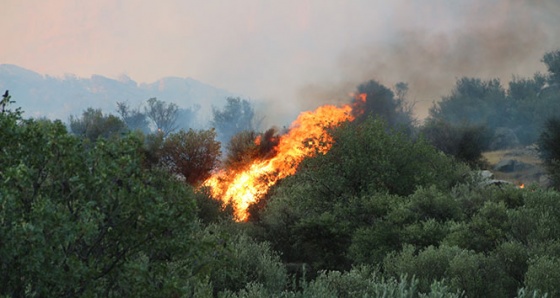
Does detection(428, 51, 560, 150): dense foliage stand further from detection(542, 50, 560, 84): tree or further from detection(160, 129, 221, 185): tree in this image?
detection(160, 129, 221, 185): tree

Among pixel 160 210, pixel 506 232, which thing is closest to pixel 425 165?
pixel 506 232

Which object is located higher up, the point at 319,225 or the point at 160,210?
the point at 319,225

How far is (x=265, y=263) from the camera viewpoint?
68.1ft

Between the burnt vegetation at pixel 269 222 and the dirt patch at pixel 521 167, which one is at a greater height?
the dirt patch at pixel 521 167

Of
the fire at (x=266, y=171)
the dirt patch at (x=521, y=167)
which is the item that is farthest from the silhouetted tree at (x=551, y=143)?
the fire at (x=266, y=171)

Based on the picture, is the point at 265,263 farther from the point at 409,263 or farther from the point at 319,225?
the point at 319,225

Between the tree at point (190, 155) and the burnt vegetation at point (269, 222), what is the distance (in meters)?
0.13

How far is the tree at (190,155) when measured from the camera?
59.3 metres

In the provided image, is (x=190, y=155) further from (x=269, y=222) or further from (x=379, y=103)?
(x=379, y=103)

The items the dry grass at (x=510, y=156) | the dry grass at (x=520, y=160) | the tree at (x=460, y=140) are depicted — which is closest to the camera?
the dry grass at (x=520, y=160)

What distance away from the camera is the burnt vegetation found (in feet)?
24.4

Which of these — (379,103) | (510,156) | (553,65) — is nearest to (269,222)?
(379,103)

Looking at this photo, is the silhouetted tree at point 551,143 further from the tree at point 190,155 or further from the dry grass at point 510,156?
the tree at point 190,155

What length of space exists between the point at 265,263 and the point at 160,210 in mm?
13437
